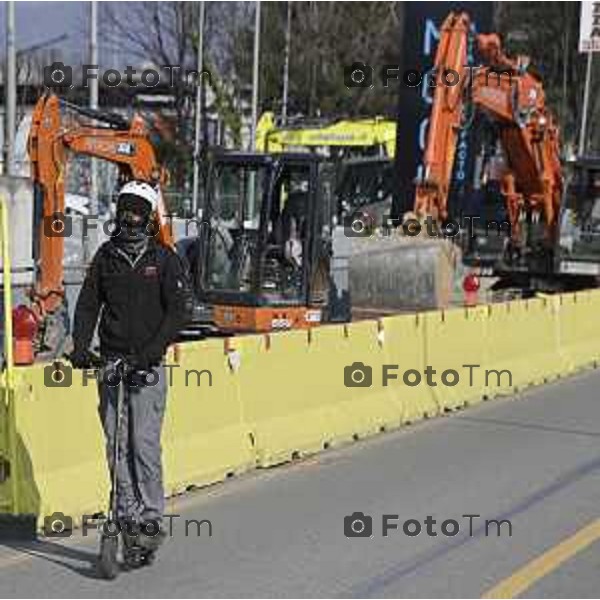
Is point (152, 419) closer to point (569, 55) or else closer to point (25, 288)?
point (25, 288)

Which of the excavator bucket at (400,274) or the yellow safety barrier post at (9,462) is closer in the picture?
the yellow safety barrier post at (9,462)

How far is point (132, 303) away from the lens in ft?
22.0

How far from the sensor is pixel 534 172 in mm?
28062

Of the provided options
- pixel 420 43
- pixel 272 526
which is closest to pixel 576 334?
pixel 272 526

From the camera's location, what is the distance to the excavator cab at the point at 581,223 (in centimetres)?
2762

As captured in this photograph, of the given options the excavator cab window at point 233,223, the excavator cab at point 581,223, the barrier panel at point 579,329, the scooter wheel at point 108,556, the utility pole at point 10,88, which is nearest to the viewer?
the scooter wheel at point 108,556

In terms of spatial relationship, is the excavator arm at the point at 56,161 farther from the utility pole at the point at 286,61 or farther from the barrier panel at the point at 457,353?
the utility pole at the point at 286,61

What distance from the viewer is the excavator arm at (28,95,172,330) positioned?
1641cm

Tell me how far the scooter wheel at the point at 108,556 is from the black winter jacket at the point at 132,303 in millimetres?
953

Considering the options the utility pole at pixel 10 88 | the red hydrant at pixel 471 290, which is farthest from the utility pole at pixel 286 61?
the red hydrant at pixel 471 290

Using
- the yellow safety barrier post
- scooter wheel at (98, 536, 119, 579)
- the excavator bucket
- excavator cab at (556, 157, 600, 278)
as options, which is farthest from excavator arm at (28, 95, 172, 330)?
excavator cab at (556, 157, 600, 278)

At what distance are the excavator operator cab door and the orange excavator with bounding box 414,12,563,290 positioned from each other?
23.3 feet

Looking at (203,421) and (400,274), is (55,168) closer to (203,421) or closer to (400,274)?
(203,421)

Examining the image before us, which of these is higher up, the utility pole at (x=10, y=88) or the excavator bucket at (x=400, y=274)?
the utility pole at (x=10, y=88)
